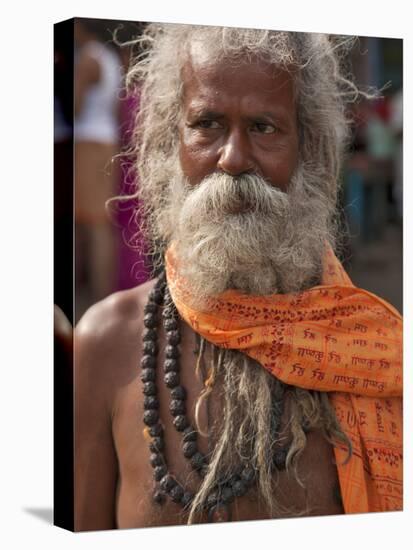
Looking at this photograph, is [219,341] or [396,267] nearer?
[219,341]

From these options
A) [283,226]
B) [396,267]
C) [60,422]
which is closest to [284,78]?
[283,226]

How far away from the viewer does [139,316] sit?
4.40 meters

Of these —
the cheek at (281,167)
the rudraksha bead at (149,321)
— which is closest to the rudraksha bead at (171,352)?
the rudraksha bead at (149,321)

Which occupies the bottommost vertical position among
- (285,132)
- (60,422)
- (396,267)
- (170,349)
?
(60,422)

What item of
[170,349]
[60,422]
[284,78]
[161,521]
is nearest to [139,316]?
[170,349]

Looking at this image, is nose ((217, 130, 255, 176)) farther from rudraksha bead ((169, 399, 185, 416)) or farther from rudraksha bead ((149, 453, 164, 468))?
rudraksha bead ((149, 453, 164, 468))

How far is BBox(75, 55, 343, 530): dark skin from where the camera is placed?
431 cm

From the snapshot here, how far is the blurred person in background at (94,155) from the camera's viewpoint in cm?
423

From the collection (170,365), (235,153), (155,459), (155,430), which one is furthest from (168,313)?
(235,153)

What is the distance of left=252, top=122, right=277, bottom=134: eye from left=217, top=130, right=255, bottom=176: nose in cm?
6

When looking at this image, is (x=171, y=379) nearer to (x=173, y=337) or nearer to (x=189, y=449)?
(x=173, y=337)

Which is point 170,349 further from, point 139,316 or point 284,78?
point 284,78

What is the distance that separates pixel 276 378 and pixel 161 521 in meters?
0.72

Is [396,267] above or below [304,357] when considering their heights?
above
